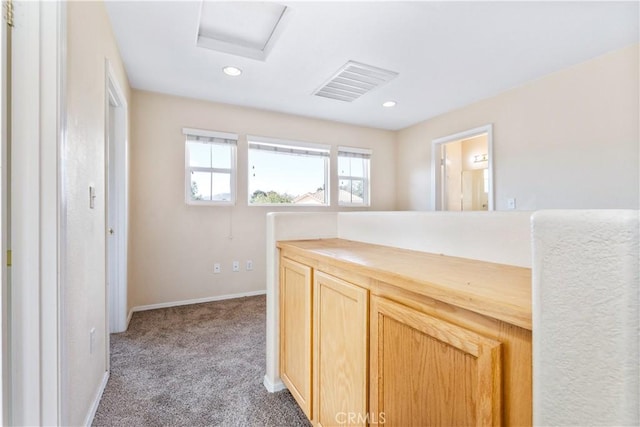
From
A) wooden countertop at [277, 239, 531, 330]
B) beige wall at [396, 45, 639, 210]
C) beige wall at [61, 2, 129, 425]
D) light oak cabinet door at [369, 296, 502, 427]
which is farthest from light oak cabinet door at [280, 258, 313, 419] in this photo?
beige wall at [396, 45, 639, 210]

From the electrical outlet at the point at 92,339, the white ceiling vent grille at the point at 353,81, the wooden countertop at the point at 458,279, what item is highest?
the white ceiling vent grille at the point at 353,81

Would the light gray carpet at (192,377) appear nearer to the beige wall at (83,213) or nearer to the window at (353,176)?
the beige wall at (83,213)

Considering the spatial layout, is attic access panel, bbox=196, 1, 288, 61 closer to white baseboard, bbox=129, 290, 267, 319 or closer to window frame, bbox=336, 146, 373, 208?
window frame, bbox=336, 146, 373, 208

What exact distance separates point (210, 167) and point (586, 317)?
3.57m

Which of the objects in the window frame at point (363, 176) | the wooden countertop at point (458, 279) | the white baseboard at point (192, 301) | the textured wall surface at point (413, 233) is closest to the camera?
the wooden countertop at point (458, 279)

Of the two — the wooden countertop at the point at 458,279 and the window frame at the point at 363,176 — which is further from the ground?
the window frame at the point at 363,176

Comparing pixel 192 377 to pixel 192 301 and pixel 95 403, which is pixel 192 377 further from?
pixel 192 301

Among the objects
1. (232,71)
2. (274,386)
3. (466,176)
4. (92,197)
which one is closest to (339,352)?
(274,386)

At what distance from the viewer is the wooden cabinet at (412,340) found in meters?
0.59

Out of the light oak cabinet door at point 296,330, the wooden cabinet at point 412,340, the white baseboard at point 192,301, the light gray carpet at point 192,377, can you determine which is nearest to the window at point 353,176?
the white baseboard at point 192,301

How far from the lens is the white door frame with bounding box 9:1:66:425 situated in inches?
39.3

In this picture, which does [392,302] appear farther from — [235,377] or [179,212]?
[179,212]

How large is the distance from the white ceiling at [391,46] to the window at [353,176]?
1.13 meters

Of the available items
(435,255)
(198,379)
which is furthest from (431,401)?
(198,379)
